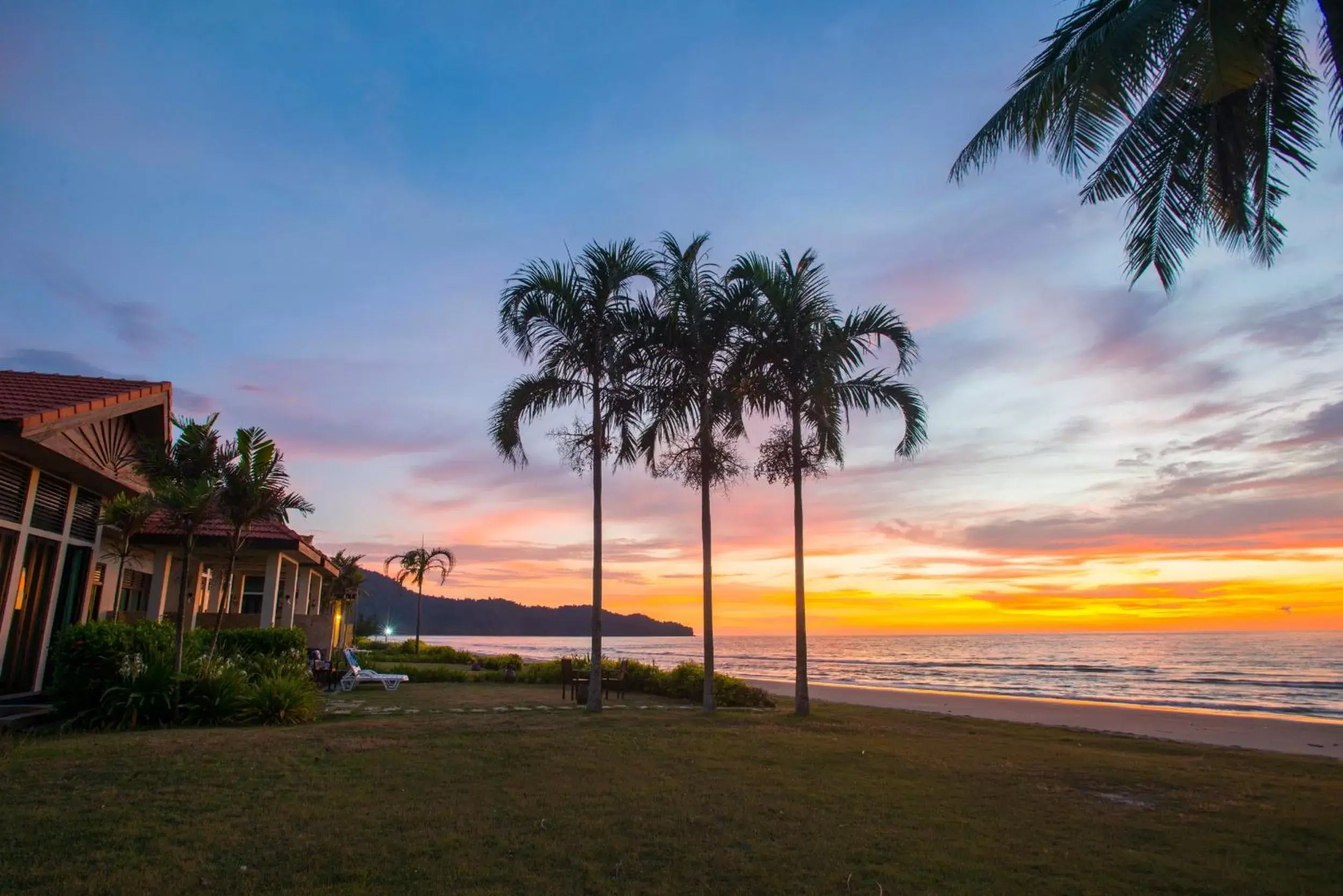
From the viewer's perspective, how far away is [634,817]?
5.93 m

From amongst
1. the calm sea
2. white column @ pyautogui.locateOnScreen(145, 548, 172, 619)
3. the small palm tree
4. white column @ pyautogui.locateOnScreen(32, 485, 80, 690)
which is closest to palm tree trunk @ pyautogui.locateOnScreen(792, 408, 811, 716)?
white column @ pyautogui.locateOnScreen(32, 485, 80, 690)

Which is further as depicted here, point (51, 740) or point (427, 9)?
point (427, 9)

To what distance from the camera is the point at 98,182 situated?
1180 cm

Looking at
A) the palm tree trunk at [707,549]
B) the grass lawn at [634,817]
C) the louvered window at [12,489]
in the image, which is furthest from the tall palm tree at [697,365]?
the louvered window at [12,489]

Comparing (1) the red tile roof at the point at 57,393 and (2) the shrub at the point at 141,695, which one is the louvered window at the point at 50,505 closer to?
(1) the red tile roof at the point at 57,393

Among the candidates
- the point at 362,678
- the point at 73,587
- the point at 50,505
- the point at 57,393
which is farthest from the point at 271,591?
the point at 57,393

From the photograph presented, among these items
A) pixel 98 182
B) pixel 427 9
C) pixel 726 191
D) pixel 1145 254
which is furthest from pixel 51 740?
pixel 1145 254

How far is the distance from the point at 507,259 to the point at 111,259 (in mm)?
6713

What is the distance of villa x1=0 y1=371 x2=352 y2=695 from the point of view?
35.2 ft

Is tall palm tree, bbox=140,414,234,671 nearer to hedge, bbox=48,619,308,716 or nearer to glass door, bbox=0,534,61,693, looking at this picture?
hedge, bbox=48,619,308,716

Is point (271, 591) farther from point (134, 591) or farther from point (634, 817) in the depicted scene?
point (634, 817)

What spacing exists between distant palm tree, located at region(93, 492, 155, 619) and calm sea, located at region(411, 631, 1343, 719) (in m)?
29.9

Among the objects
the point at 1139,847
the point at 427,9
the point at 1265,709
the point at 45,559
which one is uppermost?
the point at 427,9

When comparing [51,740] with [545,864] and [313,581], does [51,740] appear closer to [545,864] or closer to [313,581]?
[545,864]
